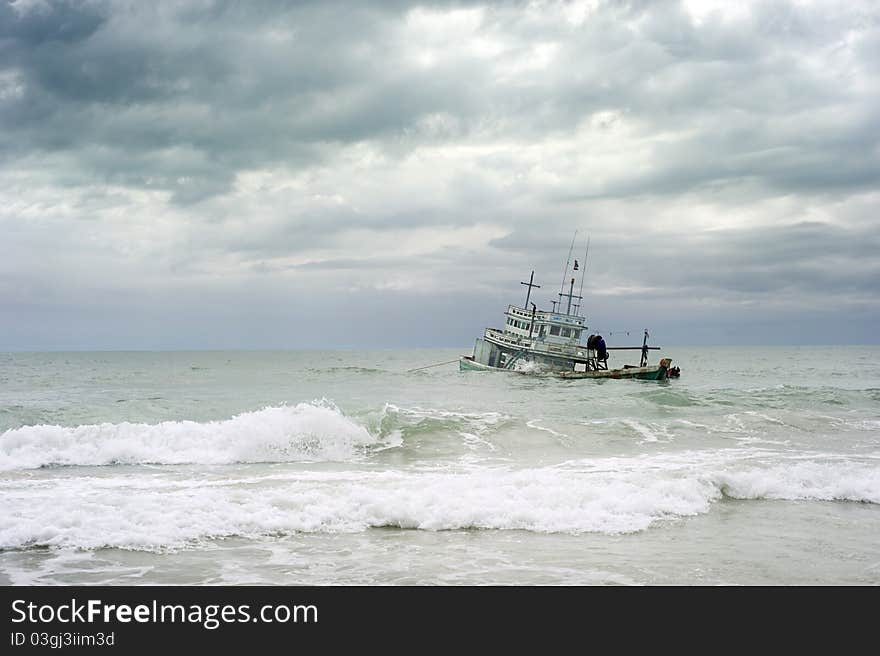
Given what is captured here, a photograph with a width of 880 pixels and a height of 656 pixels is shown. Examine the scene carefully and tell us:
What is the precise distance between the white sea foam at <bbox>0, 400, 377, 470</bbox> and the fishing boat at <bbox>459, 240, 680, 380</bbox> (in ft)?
111

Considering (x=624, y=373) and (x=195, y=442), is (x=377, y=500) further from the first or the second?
(x=624, y=373)

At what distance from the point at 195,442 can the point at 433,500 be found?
9.12 metres

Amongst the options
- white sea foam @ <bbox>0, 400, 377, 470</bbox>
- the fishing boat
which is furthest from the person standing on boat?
white sea foam @ <bbox>0, 400, 377, 470</bbox>

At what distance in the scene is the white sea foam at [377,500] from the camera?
940 cm

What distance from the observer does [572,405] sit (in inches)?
→ 1181

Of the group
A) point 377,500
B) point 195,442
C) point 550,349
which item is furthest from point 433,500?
point 550,349

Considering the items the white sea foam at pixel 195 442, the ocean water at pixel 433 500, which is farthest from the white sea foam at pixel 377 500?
the white sea foam at pixel 195 442

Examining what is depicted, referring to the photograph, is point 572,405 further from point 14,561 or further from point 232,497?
point 14,561

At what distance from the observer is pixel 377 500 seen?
10.8 meters

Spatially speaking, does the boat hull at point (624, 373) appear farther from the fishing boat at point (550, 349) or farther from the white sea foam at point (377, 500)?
the white sea foam at point (377, 500)

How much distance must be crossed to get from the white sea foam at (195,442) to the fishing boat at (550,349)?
1333 inches

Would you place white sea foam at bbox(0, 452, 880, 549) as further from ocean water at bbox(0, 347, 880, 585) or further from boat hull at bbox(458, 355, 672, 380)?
boat hull at bbox(458, 355, 672, 380)
